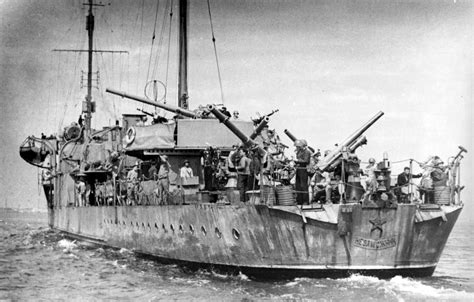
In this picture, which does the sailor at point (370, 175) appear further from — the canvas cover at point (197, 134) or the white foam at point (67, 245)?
the white foam at point (67, 245)

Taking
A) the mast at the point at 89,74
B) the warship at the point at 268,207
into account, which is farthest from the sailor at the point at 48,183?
the warship at the point at 268,207

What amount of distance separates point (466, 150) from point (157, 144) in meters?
9.89

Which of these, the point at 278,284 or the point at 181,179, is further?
the point at 181,179

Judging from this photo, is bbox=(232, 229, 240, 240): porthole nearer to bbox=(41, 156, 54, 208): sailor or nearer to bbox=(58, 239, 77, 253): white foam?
bbox=(58, 239, 77, 253): white foam

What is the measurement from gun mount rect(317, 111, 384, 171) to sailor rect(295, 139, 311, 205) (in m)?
1.18

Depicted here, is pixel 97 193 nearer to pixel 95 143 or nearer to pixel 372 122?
pixel 95 143

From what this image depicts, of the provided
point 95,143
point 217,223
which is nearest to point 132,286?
point 217,223

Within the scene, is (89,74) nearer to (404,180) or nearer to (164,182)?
(164,182)

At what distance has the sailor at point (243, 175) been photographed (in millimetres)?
16006

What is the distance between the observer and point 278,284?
567 inches

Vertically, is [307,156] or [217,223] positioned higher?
[307,156]

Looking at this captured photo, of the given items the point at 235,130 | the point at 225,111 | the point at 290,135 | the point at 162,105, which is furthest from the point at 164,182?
the point at 162,105

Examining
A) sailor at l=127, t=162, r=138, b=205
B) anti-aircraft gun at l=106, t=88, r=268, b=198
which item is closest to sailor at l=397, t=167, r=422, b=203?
anti-aircraft gun at l=106, t=88, r=268, b=198

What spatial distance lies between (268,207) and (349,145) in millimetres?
4181
